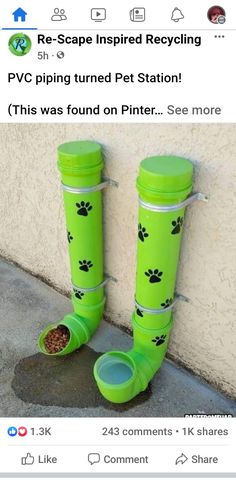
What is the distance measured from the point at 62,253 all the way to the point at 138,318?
3.59 feet

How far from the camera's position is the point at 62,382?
2.68 meters

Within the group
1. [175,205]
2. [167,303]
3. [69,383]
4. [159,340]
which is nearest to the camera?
[175,205]

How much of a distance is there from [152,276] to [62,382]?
108cm

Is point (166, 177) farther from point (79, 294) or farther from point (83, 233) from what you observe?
point (79, 294)

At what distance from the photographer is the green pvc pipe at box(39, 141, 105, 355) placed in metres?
2.32

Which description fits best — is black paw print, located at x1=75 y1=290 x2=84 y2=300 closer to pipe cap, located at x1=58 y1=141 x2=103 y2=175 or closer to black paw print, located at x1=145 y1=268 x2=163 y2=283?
black paw print, located at x1=145 y1=268 x2=163 y2=283

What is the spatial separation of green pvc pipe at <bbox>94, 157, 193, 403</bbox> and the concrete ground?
152mm

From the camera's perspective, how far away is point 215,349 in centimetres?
253

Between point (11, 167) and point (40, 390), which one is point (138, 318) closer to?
point (40, 390)
